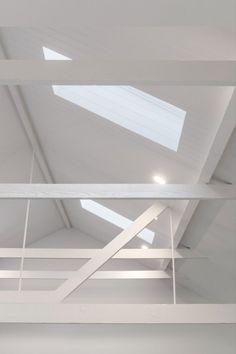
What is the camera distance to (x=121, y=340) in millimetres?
6828

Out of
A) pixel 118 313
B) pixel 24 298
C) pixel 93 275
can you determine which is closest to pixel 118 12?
pixel 118 313

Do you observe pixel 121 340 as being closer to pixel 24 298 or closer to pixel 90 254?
pixel 90 254

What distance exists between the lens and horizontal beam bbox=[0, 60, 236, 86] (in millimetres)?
2246

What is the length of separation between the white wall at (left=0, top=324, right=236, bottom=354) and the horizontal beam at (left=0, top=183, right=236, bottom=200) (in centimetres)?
377

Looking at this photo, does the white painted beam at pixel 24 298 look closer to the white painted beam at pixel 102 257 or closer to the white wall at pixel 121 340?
the white painted beam at pixel 102 257

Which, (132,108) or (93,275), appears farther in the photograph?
(93,275)

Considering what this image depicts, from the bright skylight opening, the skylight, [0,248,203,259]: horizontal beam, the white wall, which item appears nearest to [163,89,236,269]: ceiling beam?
the skylight

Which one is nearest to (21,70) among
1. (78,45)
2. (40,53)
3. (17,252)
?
(78,45)

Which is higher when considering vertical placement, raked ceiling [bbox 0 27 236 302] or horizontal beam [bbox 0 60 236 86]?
raked ceiling [bbox 0 27 236 302]

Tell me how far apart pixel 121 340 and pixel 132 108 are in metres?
4.54

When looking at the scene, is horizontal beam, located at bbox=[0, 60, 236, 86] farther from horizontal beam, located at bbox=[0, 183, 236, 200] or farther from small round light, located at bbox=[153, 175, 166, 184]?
small round light, located at bbox=[153, 175, 166, 184]

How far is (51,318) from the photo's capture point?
11.4 feet

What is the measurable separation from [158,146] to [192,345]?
4154 mm

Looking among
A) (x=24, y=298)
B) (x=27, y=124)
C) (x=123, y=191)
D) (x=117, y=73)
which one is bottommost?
(x=24, y=298)
